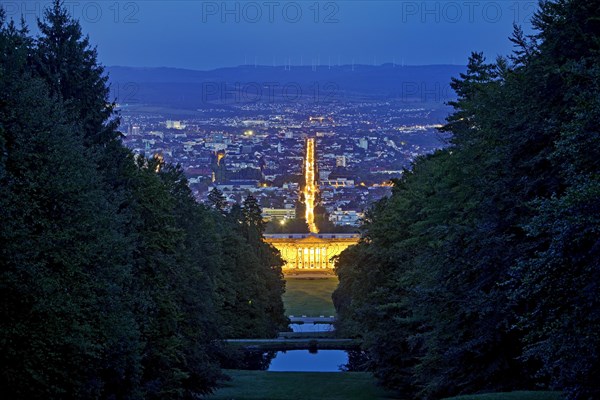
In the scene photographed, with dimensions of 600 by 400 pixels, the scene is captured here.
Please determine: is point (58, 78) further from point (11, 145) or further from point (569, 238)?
point (569, 238)

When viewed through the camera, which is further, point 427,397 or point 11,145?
point 427,397

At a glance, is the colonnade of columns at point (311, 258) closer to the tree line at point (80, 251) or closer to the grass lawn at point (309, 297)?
the grass lawn at point (309, 297)

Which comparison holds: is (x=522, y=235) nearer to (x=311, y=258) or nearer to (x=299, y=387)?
(x=299, y=387)

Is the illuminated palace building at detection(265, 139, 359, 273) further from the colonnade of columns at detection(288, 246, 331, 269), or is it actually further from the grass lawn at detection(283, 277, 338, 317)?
the grass lawn at detection(283, 277, 338, 317)

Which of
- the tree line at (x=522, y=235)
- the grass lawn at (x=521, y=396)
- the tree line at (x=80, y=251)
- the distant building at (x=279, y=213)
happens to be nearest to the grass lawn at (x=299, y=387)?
the tree line at (x=80, y=251)

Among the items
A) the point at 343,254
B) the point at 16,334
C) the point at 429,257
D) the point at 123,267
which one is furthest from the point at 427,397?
the point at 343,254

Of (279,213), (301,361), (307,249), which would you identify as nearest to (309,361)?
(301,361)

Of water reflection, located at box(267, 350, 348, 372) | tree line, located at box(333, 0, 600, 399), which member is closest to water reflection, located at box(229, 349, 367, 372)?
water reflection, located at box(267, 350, 348, 372)
